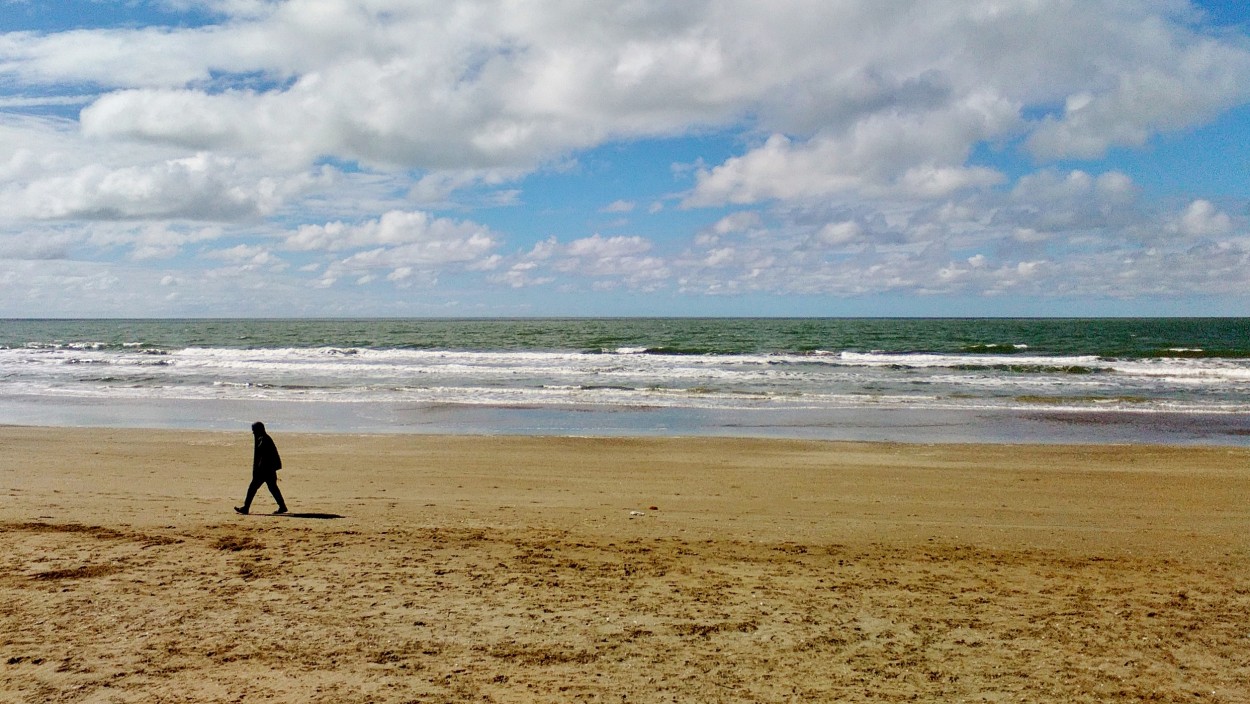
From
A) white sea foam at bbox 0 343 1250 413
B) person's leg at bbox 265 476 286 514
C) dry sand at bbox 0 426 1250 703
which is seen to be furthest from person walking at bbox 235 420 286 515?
white sea foam at bbox 0 343 1250 413

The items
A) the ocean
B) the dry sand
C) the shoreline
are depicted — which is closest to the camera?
the dry sand

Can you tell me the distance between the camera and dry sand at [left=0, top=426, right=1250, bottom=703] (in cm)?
516

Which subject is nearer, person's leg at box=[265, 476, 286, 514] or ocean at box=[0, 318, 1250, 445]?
person's leg at box=[265, 476, 286, 514]

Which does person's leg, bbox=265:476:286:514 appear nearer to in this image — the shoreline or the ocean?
the shoreline

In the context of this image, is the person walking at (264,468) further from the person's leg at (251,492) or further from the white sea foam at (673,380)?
the white sea foam at (673,380)

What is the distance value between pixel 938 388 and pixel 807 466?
17.7 metres

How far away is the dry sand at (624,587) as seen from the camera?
16.9 feet

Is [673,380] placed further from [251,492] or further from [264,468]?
[251,492]

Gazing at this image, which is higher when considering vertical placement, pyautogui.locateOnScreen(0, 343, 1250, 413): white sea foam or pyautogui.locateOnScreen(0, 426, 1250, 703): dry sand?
pyautogui.locateOnScreen(0, 343, 1250, 413): white sea foam

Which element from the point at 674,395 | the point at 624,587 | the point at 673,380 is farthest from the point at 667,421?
the point at 624,587

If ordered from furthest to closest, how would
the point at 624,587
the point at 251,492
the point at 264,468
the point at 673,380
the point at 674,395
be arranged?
the point at 673,380 → the point at 674,395 → the point at 264,468 → the point at 251,492 → the point at 624,587

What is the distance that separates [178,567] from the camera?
24.0ft

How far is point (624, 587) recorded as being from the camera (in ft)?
22.8

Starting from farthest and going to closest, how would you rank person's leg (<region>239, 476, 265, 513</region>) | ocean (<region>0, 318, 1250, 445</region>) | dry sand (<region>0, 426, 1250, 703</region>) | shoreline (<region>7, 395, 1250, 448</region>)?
1. ocean (<region>0, 318, 1250, 445</region>)
2. shoreline (<region>7, 395, 1250, 448</region>)
3. person's leg (<region>239, 476, 265, 513</region>)
4. dry sand (<region>0, 426, 1250, 703</region>)
